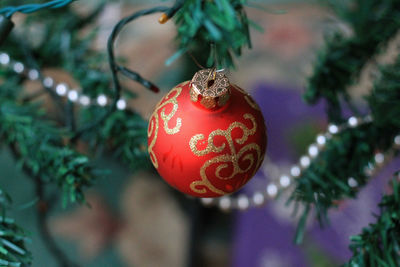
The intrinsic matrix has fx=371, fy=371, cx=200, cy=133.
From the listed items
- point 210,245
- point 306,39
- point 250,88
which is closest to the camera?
point 210,245

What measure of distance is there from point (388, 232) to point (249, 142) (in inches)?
5.5

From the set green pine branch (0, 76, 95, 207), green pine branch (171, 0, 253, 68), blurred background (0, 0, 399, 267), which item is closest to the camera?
green pine branch (171, 0, 253, 68)

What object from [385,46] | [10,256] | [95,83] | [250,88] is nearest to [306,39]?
[250,88]

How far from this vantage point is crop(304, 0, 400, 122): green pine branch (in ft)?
1.22

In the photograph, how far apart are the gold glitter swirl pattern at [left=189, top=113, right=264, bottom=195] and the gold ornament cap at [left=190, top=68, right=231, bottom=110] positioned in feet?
0.06

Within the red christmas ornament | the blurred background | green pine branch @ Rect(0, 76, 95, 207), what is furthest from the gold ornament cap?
the blurred background

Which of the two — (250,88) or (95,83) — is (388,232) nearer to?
(95,83)

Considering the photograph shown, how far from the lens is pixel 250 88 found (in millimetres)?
779

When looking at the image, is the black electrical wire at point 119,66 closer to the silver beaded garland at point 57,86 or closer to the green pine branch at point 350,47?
the silver beaded garland at point 57,86

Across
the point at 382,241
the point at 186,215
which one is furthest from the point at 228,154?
the point at 186,215

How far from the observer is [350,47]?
39 cm

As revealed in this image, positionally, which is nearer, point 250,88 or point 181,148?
point 181,148

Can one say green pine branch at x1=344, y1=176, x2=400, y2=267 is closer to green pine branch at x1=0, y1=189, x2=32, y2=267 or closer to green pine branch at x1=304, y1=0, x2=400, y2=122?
green pine branch at x1=304, y1=0, x2=400, y2=122

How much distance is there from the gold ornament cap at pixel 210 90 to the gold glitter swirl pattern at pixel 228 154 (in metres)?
0.02
